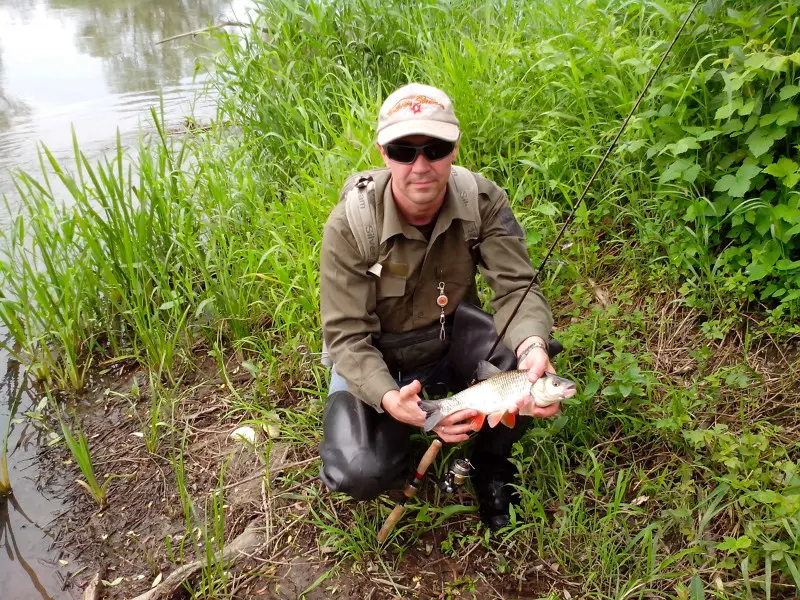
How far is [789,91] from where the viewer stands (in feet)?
7.97

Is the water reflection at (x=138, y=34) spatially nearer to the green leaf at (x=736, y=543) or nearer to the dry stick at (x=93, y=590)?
the dry stick at (x=93, y=590)

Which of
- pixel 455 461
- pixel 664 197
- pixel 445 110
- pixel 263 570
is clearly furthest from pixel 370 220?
pixel 664 197

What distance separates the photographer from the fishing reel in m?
2.44

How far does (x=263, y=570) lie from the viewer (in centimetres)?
239

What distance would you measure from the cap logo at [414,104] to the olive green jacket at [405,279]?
11.6 inches

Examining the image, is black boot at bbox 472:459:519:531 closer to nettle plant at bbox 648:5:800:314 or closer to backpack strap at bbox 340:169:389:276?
backpack strap at bbox 340:169:389:276

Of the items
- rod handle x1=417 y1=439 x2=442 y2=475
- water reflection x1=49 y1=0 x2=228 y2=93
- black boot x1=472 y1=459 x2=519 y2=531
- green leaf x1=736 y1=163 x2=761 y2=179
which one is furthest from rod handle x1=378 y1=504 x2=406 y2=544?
water reflection x1=49 y1=0 x2=228 y2=93

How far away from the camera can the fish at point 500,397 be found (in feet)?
6.48

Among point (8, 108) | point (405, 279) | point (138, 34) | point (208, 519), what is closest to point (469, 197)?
point (405, 279)

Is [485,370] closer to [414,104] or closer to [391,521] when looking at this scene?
[391,521]

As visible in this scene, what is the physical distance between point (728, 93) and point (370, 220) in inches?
64.6

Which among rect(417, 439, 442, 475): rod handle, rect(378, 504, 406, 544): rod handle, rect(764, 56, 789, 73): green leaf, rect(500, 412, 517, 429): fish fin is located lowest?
rect(378, 504, 406, 544): rod handle

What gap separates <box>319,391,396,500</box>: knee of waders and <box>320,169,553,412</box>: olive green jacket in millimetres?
142

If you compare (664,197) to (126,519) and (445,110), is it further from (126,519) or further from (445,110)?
(126,519)
